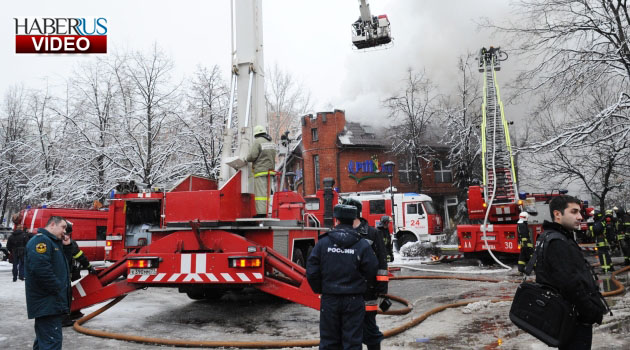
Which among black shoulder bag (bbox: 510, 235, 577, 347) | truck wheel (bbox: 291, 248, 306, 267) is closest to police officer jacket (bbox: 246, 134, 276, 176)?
truck wheel (bbox: 291, 248, 306, 267)

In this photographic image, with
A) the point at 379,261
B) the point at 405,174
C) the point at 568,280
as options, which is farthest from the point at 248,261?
the point at 405,174

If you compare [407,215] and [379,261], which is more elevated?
[407,215]

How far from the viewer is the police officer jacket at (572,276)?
285 centimetres

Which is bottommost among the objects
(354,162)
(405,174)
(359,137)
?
(405,174)

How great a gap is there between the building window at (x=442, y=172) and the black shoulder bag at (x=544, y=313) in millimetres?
27886

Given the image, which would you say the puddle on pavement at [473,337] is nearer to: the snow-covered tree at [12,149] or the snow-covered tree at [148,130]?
the snow-covered tree at [148,130]

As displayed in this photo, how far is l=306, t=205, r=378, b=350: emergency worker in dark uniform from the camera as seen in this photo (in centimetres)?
365

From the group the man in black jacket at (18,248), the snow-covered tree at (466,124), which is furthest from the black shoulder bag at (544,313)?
the snow-covered tree at (466,124)

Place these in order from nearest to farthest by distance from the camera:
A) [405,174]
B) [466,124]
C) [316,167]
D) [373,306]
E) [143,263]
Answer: [373,306] → [143,263] → [466,124] → [316,167] → [405,174]

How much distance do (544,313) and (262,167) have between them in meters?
4.59

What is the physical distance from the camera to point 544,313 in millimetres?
3018

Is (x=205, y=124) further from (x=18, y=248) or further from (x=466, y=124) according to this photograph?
(x=466, y=124)

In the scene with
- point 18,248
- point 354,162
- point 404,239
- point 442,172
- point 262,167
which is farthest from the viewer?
point 442,172

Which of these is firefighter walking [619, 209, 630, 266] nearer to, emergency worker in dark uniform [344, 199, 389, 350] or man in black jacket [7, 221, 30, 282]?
emergency worker in dark uniform [344, 199, 389, 350]
